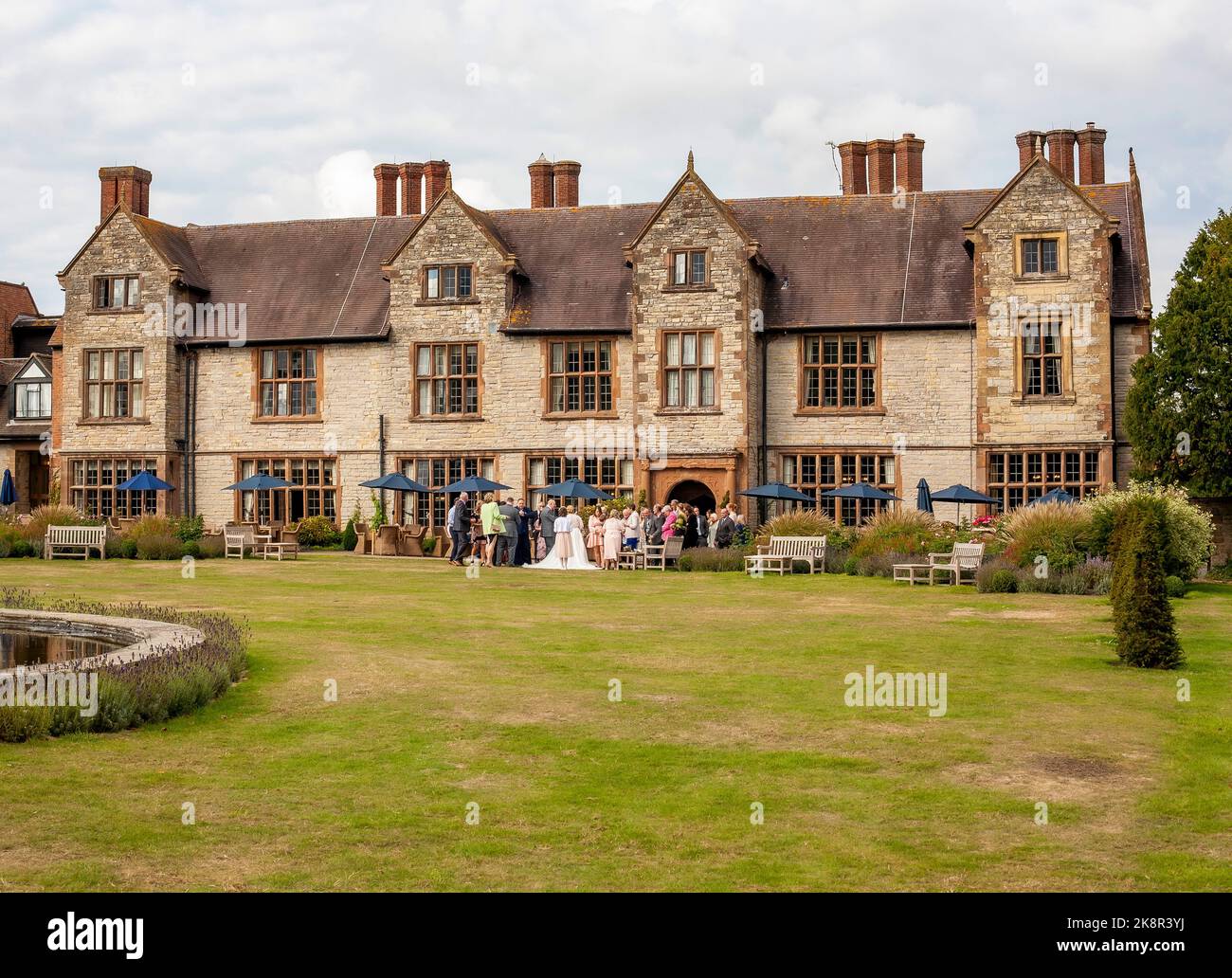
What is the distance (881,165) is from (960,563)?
18.4m

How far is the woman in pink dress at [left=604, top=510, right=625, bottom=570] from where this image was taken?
33.1 metres

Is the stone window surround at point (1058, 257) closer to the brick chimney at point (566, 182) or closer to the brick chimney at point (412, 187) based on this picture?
the brick chimney at point (566, 182)

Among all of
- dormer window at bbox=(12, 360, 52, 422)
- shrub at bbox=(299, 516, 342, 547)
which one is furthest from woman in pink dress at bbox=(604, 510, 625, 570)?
dormer window at bbox=(12, 360, 52, 422)

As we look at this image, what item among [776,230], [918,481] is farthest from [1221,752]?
[776,230]

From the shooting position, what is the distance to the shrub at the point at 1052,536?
25.2m

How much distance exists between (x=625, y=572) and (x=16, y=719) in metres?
20.8

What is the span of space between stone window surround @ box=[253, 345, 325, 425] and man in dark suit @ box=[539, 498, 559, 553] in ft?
31.9

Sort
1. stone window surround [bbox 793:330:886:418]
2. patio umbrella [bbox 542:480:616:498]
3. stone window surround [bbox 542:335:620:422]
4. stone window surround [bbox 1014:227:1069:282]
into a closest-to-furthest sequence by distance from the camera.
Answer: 1. patio umbrella [bbox 542:480:616:498]
2. stone window surround [bbox 1014:227:1069:282]
3. stone window surround [bbox 793:330:886:418]
4. stone window surround [bbox 542:335:620:422]

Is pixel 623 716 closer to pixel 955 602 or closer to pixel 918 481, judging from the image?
pixel 955 602

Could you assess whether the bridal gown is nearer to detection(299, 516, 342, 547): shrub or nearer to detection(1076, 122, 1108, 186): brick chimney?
detection(299, 516, 342, 547): shrub

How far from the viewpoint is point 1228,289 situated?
100.0 ft

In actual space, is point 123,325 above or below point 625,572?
above

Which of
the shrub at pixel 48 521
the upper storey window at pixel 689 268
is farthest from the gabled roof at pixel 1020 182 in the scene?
the shrub at pixel 48 521

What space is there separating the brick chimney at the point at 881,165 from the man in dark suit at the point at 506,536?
15.8m
